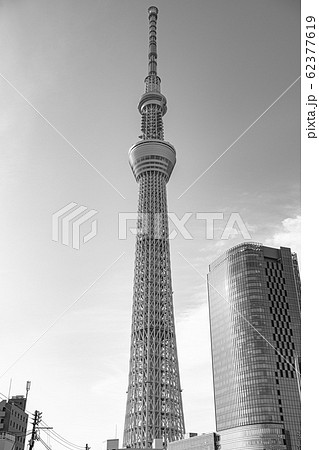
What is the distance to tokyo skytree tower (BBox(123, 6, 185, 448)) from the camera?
69.4 metres

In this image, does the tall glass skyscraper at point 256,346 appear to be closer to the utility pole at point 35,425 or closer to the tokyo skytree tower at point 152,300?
the tokyo skytree tower at point 152,300

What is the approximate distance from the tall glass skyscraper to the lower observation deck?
28127mm

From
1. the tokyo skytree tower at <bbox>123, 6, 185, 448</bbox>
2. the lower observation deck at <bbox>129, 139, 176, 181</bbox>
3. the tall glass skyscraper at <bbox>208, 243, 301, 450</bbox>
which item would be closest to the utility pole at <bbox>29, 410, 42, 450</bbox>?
the tokyo skytree tower at <bbox>123, 6, 185, 448</bbox>

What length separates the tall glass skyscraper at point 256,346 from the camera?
82312 mm

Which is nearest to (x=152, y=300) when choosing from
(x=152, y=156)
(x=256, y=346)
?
(x=256, y=346)

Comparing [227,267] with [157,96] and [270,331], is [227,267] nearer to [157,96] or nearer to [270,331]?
[270,331]

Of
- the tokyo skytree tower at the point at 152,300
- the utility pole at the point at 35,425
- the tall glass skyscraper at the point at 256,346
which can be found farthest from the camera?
the tall glass skyscraper at the point at 256,346

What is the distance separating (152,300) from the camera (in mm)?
80000

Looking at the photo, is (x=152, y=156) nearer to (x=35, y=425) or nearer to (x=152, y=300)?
(x=152, y=300)

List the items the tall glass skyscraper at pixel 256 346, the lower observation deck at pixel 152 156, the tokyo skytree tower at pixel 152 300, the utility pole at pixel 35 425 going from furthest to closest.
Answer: the lower observation deck at pixel 152 156 < the tall glass skyscraper at pixel 256 346 < the tokyo skytree tower at pixel 152 300 < the utility pole at pixel 35 425

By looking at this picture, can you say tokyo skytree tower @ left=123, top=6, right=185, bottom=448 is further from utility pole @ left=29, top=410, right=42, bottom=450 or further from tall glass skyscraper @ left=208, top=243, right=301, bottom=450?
utility pole @ left=29, top=410, right=42, bottom=450

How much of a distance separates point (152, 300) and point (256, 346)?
2794 centimetres

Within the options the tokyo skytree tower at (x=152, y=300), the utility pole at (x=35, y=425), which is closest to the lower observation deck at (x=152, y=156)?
the tokyo skytree tower at (x=152, y=300)
